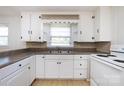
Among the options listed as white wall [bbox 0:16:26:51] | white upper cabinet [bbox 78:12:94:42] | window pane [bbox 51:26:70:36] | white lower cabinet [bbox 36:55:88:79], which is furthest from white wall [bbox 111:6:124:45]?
white wall [bbox 0:16:26:51]

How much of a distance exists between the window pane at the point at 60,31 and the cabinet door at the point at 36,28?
0.40 metres

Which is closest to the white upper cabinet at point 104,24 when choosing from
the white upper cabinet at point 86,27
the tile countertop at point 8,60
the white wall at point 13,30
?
the white upper cabinet at point 86,27

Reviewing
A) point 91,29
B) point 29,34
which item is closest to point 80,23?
point 91,29

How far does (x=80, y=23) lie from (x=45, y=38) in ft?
3.76

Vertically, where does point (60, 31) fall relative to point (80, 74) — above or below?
above

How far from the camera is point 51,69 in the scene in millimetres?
3852

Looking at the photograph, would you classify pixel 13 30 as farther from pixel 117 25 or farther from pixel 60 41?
pixel 117 25

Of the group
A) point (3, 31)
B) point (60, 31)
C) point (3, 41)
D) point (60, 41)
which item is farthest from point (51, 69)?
point (3, 31)

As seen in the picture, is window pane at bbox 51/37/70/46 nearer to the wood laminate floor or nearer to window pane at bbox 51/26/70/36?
window pane at bbox 51/26/70/36

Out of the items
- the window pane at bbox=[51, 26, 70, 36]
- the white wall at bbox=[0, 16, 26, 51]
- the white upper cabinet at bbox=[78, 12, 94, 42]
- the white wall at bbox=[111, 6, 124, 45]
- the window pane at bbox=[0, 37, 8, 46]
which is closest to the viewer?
the white wall at bbox=[111, 6, 124, 45]

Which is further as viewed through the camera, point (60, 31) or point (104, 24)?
point (60, 31)

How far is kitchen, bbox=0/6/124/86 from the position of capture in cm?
353

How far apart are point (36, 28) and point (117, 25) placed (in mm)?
2252

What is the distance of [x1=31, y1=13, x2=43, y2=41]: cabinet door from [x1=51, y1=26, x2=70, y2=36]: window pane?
1.33ft
